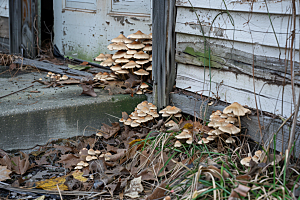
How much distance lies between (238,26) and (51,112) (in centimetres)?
200

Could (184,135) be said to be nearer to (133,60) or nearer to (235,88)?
(235,88)

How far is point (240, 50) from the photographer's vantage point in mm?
2498

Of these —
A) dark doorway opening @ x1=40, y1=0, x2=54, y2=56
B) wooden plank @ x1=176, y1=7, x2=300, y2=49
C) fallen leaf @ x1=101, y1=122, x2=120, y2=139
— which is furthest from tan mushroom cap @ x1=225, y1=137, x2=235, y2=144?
dark doorway opening @ x1=40, y1=0, x2=54, y2=56

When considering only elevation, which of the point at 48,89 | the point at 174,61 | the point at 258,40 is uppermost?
the point at 258,40

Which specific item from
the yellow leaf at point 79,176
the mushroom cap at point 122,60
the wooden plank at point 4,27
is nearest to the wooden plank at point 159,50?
the mushroom cap at point 122,60

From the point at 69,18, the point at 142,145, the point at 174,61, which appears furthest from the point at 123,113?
the point at 69,18

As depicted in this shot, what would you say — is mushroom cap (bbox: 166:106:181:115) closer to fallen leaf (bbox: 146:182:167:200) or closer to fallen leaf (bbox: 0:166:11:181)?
fallen leaf (bbox: 146:182:167:200)

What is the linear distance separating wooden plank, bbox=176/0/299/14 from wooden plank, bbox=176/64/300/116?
566 mm

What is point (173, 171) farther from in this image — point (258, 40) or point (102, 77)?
point (102, 77)

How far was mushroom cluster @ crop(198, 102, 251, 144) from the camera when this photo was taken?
231 centimetres

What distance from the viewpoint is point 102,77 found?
11.6 ft

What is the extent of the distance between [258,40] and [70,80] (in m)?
2.35

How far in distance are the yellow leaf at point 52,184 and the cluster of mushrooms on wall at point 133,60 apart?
1346mm

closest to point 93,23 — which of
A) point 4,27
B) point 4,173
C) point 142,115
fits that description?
point 4,27
